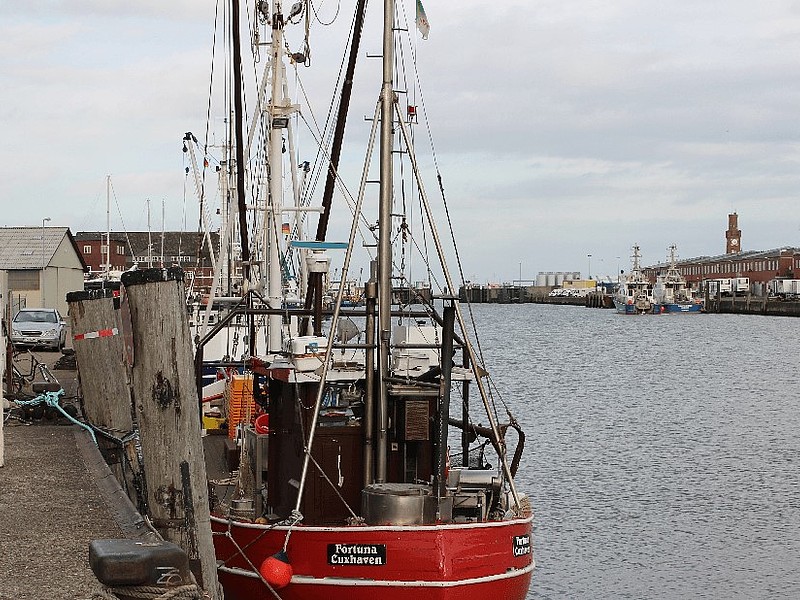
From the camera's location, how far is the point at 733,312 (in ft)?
648

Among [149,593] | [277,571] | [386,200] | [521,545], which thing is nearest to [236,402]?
[386,200]

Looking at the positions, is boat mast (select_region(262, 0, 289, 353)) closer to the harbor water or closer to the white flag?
the harbor water

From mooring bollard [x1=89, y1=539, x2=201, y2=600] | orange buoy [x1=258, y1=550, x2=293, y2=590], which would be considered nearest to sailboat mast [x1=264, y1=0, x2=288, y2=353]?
orange buoy [x1=258, y1=550, x2=293, y2=590]

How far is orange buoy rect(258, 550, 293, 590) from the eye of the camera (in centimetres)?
1347

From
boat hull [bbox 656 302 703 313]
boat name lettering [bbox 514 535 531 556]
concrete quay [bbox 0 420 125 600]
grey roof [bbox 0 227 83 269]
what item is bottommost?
boat name lettering [bbox 514 535 531 556]

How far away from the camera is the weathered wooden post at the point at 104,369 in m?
17.0

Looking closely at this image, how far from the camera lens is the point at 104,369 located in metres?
17.2

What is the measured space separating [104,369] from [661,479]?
19711 mm

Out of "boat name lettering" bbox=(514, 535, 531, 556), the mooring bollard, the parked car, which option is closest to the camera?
the mooring bollard

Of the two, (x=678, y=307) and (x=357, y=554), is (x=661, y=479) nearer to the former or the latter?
(x=357, y=554)

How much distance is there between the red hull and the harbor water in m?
7.12

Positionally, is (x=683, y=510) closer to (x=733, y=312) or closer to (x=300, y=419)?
(x=300, y=419)

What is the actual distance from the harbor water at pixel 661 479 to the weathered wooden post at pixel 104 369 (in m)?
7.83

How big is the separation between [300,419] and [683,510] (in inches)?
639
